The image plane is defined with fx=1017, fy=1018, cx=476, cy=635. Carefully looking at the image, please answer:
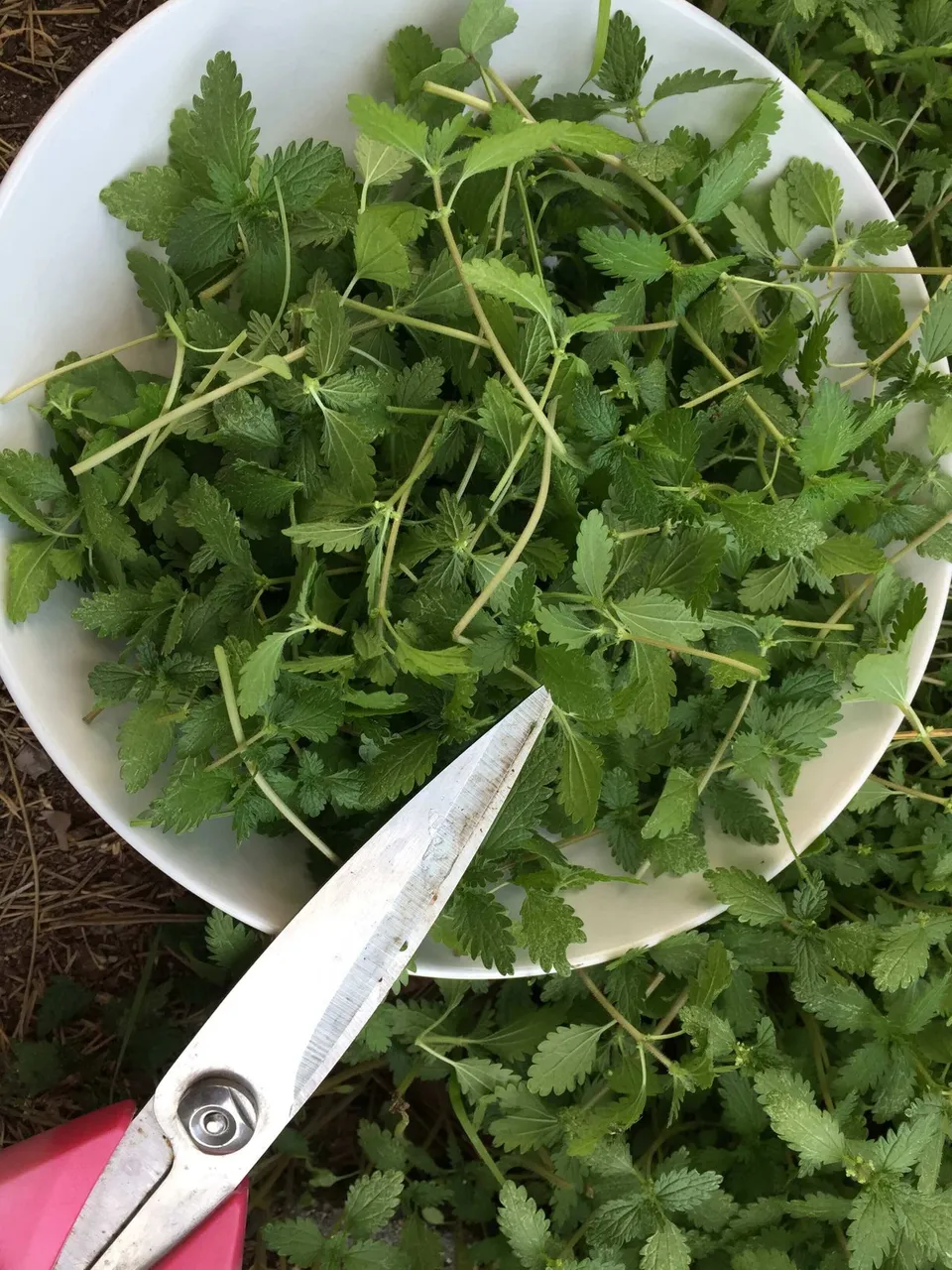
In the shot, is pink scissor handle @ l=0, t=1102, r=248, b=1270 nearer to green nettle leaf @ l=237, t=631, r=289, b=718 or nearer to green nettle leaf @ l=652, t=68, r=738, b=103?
green nettle leaf @ l=237, t=631, r=289, b=718

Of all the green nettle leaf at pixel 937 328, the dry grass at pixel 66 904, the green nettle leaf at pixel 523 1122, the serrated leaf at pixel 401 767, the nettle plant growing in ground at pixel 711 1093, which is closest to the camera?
the serrated leaf at pixel 401 767

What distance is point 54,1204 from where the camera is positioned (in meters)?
0.94

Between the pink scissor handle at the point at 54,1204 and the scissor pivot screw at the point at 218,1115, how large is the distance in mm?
67

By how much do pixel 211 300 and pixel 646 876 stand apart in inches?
28.9

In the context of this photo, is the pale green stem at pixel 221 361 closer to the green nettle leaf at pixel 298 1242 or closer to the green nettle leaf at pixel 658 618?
the green nettle leaf at pixel 658 618

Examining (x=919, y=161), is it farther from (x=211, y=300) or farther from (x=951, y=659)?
(x=211, y=300)

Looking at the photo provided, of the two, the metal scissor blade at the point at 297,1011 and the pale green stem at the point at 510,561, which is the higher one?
the pale green stem at the point at 510,561

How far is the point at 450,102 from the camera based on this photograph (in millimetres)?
955

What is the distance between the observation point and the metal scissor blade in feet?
2.97

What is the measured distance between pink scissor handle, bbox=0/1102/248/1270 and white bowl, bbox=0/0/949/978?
10.0 inches

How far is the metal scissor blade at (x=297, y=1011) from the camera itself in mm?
906

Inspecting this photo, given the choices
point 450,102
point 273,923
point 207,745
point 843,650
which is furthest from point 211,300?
point 843,650

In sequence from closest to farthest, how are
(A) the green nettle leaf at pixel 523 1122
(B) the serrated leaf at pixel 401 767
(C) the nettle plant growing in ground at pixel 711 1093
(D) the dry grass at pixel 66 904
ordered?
(B) the serrated leaf at pixel 401 767
(C) the nettle plant growing in ground at pixel 711 1093
(A) the green nettle leaf at pixel 523 1122
(D) the dry grass at pixel 66 904

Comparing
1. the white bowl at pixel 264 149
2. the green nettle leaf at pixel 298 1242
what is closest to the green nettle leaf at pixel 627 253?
the white bowl at pixel 264 149
